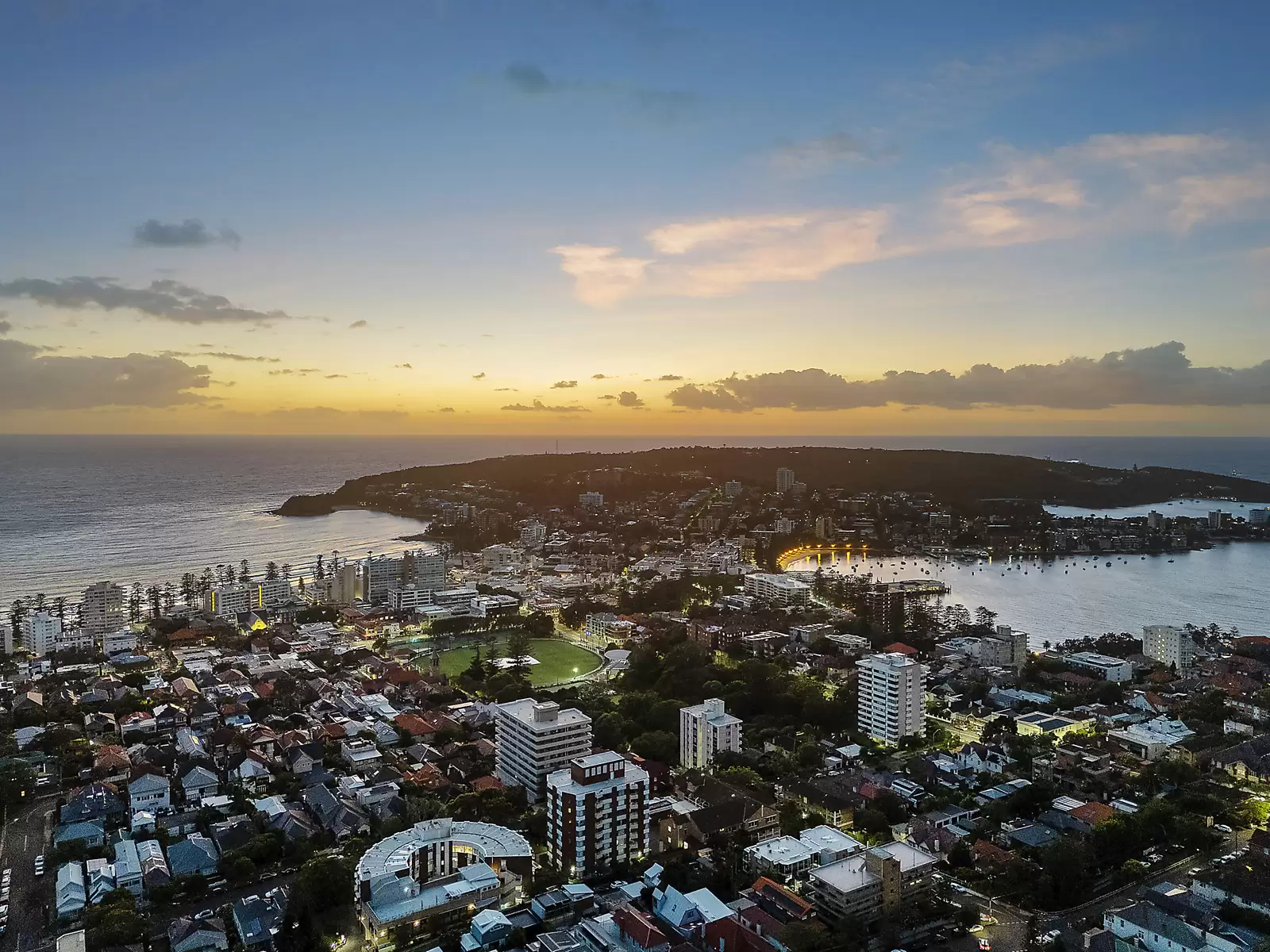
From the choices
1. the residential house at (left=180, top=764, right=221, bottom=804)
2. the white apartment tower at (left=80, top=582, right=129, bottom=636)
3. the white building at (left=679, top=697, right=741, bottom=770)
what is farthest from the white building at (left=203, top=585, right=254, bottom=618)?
the white building at (left=679, top=697, right=741, bottom=770)

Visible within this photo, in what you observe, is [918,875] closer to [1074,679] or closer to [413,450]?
[1074,679]

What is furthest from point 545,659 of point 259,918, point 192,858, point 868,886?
point 868,886

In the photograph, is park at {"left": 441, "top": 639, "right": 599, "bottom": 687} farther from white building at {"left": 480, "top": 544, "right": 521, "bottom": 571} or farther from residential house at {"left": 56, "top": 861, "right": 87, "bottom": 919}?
white building at {"left": 480, "top": 544, "right": 521, "bottom": 571}

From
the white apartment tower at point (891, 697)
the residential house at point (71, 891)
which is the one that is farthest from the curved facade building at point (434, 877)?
the white apartment tower at point (891, 697)

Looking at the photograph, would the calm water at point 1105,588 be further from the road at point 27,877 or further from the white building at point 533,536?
the road at point 27,877

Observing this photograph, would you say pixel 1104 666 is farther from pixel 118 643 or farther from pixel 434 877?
pixel 118 643
